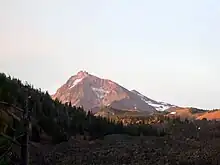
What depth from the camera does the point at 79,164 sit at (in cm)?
1941

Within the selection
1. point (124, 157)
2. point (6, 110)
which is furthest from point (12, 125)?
point (124, 157)

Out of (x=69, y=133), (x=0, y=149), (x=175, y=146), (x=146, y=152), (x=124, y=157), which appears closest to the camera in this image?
(x=0, y=149)

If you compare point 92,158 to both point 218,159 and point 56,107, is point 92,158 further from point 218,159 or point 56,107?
point 56,107

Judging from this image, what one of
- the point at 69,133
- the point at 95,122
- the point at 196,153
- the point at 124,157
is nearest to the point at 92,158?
the point at 124,157

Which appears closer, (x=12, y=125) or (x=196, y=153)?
(x=12, y=125)

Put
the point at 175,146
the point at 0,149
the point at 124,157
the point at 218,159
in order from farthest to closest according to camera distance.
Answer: the point at 175,146 < the point at 124,157 < the point at 218,159 < the point at 0,149

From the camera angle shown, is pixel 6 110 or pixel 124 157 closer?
pixel 6 110

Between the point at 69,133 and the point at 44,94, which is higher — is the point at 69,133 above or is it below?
below

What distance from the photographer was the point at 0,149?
139 inches

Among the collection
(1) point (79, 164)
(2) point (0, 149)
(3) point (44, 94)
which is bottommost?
(1) point (79, 164)

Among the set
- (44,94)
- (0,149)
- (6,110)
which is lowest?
(0,149)

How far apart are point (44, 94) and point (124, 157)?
22.3 meters

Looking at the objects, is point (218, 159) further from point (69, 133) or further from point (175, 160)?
point (69, 133)

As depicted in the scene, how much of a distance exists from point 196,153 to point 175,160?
2.29 m
